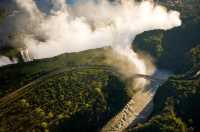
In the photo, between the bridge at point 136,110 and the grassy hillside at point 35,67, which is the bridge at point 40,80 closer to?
the grassy hillside at point 35,67

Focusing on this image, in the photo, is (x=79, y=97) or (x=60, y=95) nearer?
(x=79, y=97)

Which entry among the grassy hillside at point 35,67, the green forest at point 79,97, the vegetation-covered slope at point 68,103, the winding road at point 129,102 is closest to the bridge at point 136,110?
the winding road at point 129,102

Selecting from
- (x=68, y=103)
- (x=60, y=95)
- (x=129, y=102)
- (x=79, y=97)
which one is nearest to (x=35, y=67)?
(x=60, y=95)

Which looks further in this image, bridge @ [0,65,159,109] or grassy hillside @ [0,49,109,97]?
grassy hillside @ [0,49,109,97]

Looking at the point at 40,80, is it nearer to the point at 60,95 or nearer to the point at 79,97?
the point at 60,95

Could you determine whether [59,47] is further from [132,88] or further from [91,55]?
[132,88]

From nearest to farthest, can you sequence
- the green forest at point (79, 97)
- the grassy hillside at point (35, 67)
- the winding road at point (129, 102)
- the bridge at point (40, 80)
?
the green forest at point (79, 97)
the winding road at point (129, 102)
the bridge at point (40, 80)
the grassy hillside at point (35, 67)

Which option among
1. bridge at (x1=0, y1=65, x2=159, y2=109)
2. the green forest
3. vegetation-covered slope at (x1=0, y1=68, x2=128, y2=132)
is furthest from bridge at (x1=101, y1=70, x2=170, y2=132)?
bridge at (x1=0, y1=65, x2=159, y2=109)

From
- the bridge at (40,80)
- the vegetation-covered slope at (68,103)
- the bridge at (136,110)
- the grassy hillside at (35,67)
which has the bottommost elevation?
the bridge at (136,110)

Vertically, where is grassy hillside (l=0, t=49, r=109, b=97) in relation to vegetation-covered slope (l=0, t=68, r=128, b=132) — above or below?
above

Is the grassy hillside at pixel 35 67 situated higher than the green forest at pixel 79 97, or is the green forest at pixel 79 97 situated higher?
the grassy hillside at pixel 35 67

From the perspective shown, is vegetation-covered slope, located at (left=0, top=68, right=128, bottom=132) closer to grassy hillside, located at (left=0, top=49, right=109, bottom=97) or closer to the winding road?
the winding road
